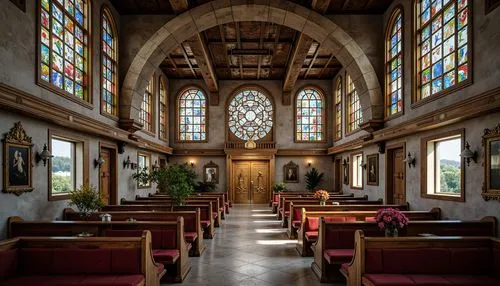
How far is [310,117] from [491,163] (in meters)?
14.4

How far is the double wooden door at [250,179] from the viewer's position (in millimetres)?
20938

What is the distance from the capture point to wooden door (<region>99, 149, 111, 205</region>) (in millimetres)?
11070

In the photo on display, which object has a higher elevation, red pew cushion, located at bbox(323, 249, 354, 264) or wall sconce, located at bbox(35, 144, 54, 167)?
wall sconce, located at bbox(35, 144, 54, 167)

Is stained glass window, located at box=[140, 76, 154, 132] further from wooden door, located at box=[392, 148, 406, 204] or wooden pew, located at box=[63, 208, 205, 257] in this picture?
wooden door, located at box=[392, 148, 406, 204]

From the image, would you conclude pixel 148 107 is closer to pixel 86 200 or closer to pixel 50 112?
pixel 50 112

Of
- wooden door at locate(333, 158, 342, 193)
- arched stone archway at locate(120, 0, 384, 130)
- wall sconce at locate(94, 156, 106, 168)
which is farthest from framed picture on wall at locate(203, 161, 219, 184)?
wall sconce at locate(94, 156, 106, 168)

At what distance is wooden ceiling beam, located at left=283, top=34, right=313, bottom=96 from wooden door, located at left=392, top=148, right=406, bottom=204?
4.81 meters

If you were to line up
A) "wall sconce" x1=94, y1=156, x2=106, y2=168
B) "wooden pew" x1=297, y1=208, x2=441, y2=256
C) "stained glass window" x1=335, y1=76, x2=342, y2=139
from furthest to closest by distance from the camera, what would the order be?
"stained glass window" x1=335, y1=76, x2=342, y2=139 < "wall sconce" x1=94, y1=156, x2=106, y2=168 < "wooden pew" x1=297, y1=208, x2=441, y2=256

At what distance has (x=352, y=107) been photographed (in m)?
16.8

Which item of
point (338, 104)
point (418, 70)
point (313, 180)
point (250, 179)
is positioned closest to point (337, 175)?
point (313, 180)

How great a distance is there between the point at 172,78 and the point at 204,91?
1.77 meters

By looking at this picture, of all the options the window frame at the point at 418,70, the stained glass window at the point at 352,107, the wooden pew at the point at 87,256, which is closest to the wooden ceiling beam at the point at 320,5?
the window frame at the point at 418,70

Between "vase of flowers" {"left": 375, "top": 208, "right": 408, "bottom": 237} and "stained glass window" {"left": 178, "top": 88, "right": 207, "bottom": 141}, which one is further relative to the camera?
"stained glass window" {"left": 178, "top": 88, "right": 207, "bottom": 141}

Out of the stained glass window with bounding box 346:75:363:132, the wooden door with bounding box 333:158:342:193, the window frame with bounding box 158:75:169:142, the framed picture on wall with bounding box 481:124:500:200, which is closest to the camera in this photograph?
the framed picture on wall with bounding box 481:124:500:200
